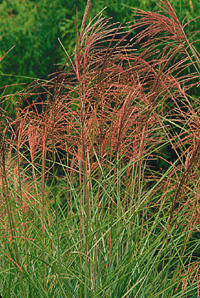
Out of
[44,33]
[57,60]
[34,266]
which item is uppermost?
[44,33]

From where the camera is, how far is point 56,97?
1846 mm

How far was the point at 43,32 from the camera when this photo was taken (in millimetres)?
5203

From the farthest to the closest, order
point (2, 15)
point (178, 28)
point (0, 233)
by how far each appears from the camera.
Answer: point (2, 15)
point (0, 233)
point (178, 28)

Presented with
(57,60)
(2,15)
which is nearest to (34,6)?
(2,15)

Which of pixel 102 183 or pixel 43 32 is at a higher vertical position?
pixel 43 32

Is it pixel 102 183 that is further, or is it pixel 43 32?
pixel 43 32

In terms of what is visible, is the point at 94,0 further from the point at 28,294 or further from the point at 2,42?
the point at 28,294

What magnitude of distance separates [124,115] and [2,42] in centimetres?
402

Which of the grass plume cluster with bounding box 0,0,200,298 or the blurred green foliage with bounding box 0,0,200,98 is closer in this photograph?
the grass plume cluster with bounding box 0,0,200,298

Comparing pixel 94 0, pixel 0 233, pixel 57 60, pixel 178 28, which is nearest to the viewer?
pixel 178 28

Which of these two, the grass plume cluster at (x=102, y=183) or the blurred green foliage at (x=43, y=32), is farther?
the blurred green foliage at (x=43, y=32)

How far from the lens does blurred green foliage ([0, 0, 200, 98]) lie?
14.7 ft

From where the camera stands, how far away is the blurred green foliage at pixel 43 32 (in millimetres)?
4488

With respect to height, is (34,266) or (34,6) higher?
(34,6)
